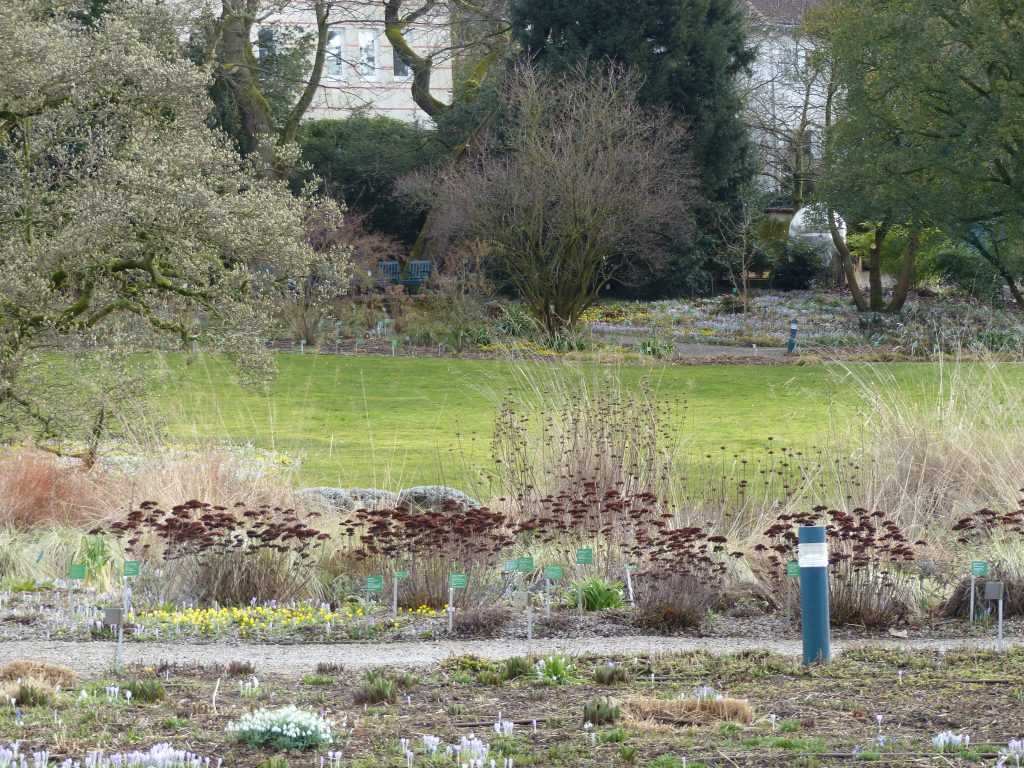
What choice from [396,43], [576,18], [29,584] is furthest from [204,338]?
[396,43]

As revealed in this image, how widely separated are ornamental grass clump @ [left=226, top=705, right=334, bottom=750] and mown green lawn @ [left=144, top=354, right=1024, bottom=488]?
6.04 metres

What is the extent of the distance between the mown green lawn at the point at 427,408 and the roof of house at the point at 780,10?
2658 centimetres

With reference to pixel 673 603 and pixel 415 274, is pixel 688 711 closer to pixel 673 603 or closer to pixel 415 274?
pixel 673 603

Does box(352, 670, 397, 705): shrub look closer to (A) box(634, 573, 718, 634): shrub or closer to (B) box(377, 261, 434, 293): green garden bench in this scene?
(A) box(634, 573, 718, 634): shrub

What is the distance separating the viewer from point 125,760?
3801mm

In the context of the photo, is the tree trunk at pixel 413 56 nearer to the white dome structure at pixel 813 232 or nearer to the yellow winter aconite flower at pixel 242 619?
the white dome structure at pixel 813 232

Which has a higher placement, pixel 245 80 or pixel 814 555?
pixel 245 80

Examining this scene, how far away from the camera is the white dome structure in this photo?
31969 millimetres

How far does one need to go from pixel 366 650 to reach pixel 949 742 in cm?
299

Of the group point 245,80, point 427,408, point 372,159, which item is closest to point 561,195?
point 245,80

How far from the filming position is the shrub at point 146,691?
192 inches

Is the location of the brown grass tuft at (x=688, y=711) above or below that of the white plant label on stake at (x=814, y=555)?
below

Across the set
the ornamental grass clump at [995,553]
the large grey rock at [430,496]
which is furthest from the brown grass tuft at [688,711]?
the large grey rock at [430,496]

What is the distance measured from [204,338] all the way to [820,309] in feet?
77.0
